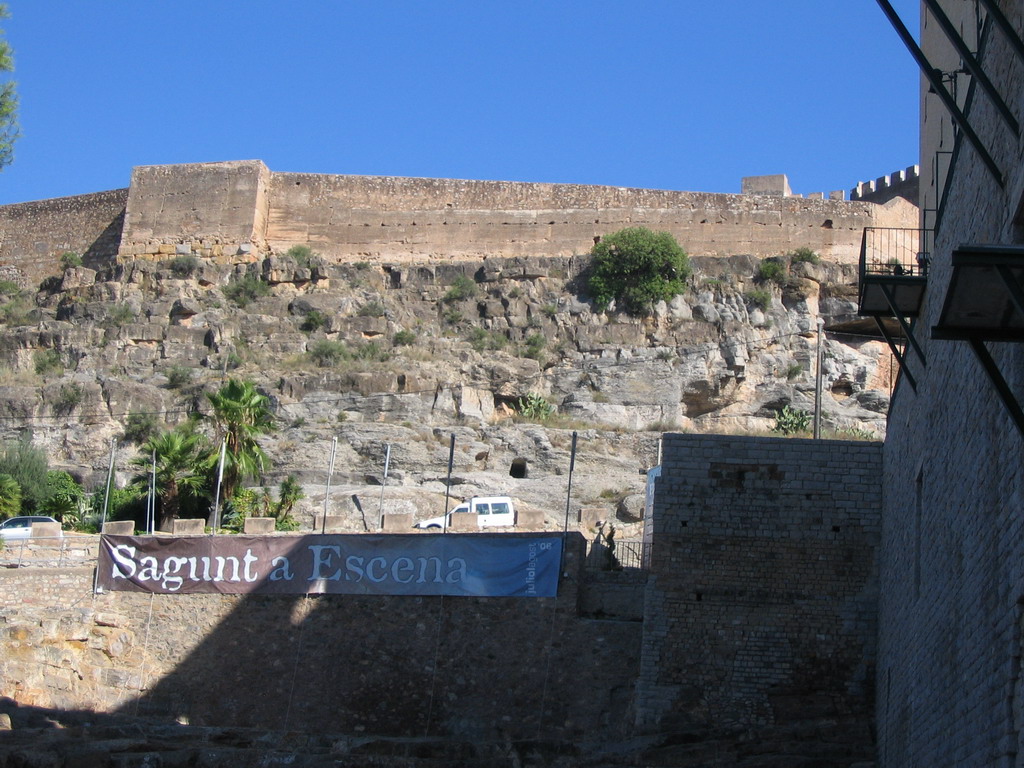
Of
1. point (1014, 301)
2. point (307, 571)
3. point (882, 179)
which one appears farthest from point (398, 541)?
point (882, 179)

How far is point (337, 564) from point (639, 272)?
58.6 feet

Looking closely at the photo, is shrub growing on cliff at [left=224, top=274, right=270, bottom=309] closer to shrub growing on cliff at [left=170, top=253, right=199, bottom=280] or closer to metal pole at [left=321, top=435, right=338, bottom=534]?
shrub growing on cliff at [left=170, top=253, right=199, bottom=280]

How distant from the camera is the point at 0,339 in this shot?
119 feet

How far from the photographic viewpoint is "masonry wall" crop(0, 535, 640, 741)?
19078 mm

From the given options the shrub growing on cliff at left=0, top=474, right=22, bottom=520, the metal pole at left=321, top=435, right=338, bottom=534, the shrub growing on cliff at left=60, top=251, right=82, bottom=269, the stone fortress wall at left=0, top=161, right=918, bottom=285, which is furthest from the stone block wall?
the shrub growing on cliff at left=0, top=474, right=22, bottom=520

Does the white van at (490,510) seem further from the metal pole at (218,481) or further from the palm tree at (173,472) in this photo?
the palm tree at (173,472)

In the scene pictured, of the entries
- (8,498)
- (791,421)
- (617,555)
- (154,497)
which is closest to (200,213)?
(8,498)

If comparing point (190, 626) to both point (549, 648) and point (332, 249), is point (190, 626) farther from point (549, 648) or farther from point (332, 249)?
point (332, 249)

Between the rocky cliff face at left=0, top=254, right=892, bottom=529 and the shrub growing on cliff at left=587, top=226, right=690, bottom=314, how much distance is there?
1.36ft

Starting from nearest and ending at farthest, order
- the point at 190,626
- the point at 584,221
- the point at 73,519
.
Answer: the point at 190,626, the point at 73,519, the point at 584,221

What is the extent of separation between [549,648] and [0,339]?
22224 millimetres

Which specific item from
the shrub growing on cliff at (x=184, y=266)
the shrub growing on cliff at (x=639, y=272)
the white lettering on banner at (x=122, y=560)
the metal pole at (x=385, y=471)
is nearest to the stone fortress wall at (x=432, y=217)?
the shrub growing on cliff at (x=184, y=266)

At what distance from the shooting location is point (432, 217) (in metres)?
39.8

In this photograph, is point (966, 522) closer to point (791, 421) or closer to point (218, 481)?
point (218, 481)
